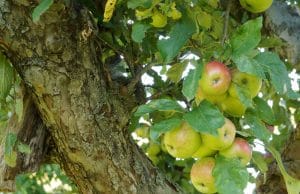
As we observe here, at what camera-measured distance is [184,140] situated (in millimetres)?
893

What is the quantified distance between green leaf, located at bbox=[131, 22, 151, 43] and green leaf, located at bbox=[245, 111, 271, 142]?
0.79 ft

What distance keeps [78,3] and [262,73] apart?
456 mm

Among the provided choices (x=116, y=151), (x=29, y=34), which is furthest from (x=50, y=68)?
(x=116, y=151)

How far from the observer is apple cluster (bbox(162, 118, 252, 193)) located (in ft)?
2.94

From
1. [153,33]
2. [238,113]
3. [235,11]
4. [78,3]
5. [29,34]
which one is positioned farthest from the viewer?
[235,11]

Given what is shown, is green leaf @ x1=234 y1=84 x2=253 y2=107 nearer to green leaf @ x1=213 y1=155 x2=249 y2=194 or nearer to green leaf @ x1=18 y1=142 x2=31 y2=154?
green leaf @ x1=213 y1=155 x2=249 y2=194

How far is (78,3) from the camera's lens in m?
1.18

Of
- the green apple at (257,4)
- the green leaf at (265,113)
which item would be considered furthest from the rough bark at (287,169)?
the green leaf at (265,113)

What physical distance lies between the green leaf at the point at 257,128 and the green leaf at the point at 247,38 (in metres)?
0.14

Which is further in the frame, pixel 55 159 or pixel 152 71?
pixel 152 71

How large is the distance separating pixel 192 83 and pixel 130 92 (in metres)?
0.40

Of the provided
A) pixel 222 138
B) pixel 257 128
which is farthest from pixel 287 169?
pixel 222 138

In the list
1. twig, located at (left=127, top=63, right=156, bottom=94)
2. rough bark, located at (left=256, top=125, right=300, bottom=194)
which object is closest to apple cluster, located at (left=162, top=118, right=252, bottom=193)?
twig, located at (left=127, top=63, right=156, bottom=94)

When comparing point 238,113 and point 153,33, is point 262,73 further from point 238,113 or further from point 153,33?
point 153,33
